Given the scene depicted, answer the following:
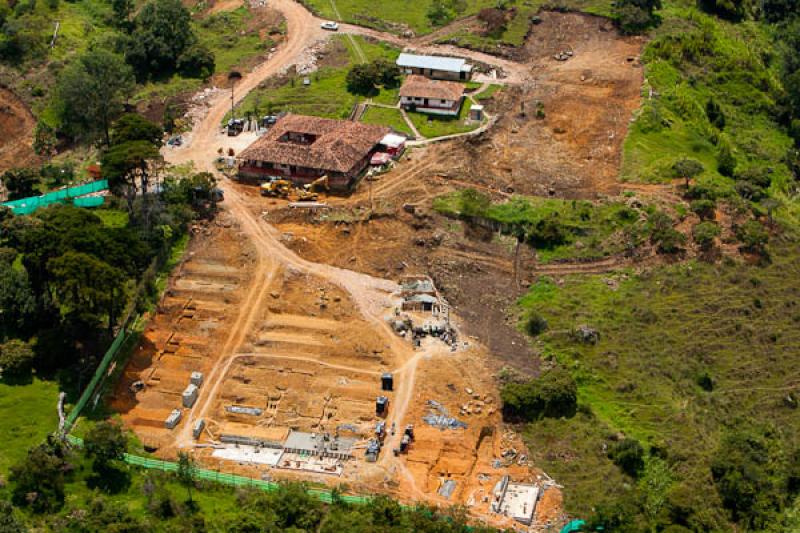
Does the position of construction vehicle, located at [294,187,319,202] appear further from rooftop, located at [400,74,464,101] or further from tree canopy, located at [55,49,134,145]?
tree canopy, located at [55,49,134,145]

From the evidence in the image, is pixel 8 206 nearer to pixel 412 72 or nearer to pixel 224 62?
pixel 224 62

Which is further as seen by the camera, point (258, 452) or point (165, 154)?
point (165, 154)

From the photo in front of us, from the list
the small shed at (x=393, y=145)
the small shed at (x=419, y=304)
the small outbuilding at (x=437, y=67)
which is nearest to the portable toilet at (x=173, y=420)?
the small shed at (x=419, y=304)

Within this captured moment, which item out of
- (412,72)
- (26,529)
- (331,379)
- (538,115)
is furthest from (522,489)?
(412,72)

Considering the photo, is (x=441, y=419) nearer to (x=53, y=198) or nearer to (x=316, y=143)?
(x=316, y=143)

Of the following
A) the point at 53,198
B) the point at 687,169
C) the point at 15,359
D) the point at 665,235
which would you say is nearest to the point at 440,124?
the point at 687,169

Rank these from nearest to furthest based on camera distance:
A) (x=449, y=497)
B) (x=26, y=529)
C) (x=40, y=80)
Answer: (x=26, y=529), (x=449, y=497), (x=40, y=80)
